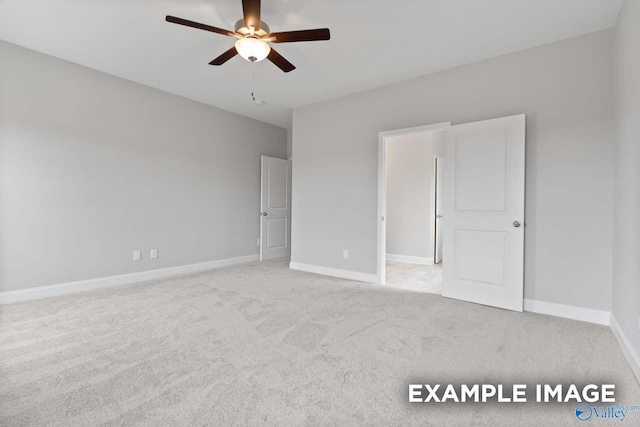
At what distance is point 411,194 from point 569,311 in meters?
3.66

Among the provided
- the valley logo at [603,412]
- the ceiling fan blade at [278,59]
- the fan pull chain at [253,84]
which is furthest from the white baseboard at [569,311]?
the fan pull chain at [253,84]

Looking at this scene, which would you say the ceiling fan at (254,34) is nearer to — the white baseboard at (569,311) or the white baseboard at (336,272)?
the white baseboard at (336,272)

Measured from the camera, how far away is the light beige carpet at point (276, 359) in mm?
1582

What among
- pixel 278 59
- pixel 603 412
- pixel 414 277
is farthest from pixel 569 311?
pixel 278 59

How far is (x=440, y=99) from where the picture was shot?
3.74 m

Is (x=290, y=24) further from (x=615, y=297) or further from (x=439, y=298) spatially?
(x=615, y=297)

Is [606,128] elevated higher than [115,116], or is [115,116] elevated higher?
[115,116]

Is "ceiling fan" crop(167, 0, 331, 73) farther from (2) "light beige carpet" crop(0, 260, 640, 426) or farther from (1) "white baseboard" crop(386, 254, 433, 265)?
(1) "white baseboard" crop(386, 254, 433, 265)

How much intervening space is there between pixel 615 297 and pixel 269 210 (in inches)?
196

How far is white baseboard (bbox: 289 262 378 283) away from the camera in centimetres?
436

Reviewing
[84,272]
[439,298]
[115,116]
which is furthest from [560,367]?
[115,116]

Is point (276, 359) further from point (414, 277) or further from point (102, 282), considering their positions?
point (414, 277)

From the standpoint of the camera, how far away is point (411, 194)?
20.7 ft

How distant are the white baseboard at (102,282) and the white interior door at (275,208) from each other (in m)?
0.82
